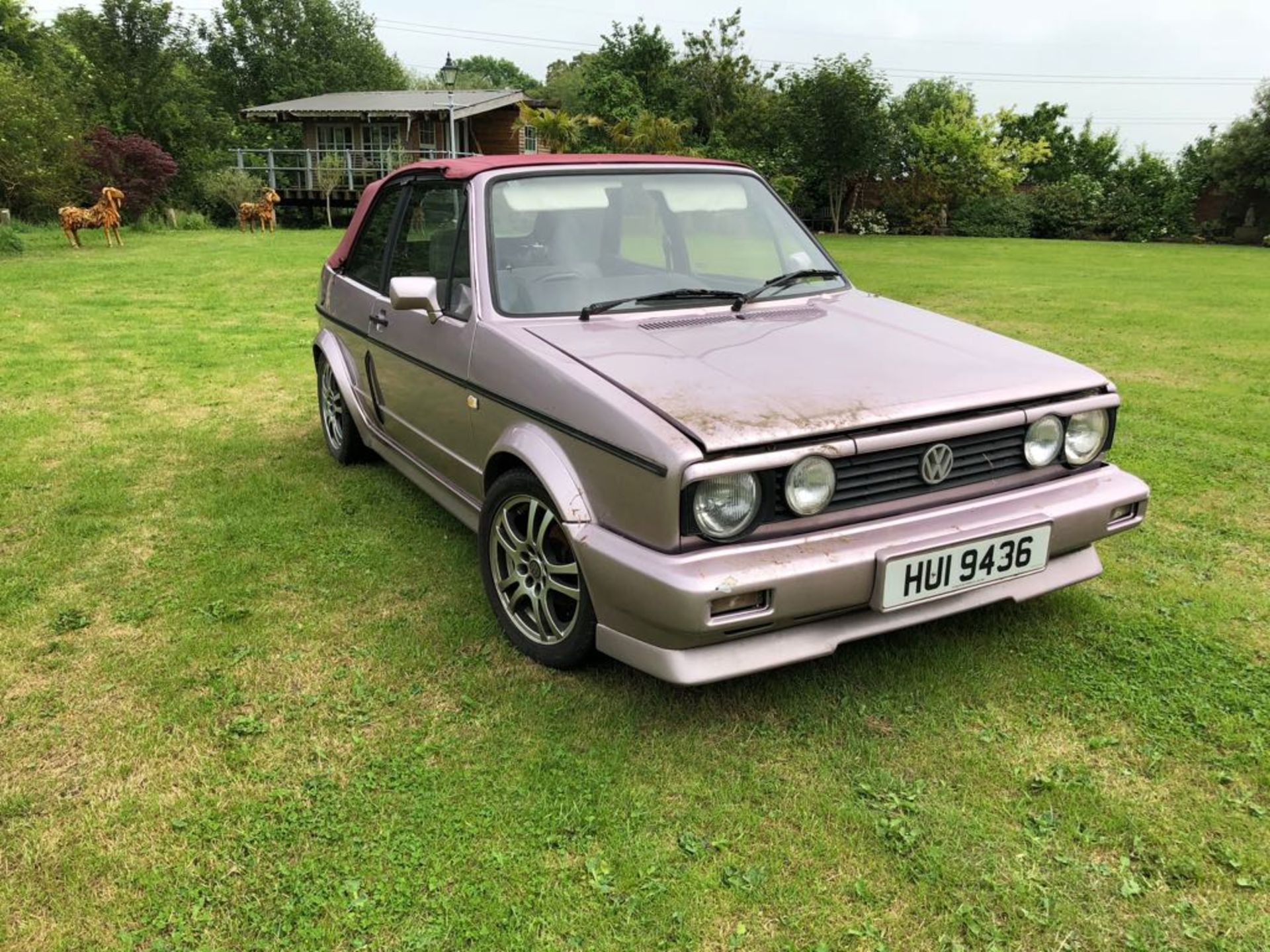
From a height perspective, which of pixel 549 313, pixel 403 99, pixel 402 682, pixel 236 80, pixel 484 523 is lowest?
pixel 402 682

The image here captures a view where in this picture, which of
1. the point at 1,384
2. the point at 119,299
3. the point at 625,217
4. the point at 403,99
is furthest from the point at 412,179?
A: the point at 403,99

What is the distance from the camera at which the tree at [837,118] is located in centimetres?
2630

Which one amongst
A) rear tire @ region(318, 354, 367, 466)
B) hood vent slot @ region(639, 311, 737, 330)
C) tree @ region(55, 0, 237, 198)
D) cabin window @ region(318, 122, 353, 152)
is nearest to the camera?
hood vent slot @ region(639, 311, 737, 330)

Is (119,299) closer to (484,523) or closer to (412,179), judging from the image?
(412,179)

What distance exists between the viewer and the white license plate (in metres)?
2.59

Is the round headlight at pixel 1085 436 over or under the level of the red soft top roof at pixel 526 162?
under

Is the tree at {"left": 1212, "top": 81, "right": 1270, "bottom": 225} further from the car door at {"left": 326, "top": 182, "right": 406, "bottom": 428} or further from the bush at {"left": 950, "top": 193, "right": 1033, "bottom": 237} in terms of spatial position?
the car door at {"left": 326, "top": 182, "right": 406, "bottom": 428}

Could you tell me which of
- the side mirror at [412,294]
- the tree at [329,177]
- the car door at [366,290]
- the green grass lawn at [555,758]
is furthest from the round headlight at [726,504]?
the tree at [329,177]

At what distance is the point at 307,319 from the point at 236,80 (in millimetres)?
55072

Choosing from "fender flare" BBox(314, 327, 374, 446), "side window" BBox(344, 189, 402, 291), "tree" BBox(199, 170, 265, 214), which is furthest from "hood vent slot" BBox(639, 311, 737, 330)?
"tree" BBox(199, 170, 265, 214)

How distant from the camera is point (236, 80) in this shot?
184ft

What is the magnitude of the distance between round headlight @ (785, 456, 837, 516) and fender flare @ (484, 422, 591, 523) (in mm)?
605

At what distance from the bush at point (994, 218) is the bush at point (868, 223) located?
2.25 metres

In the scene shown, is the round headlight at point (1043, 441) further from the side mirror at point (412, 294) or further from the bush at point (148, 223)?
the bush at point (148, 223)
